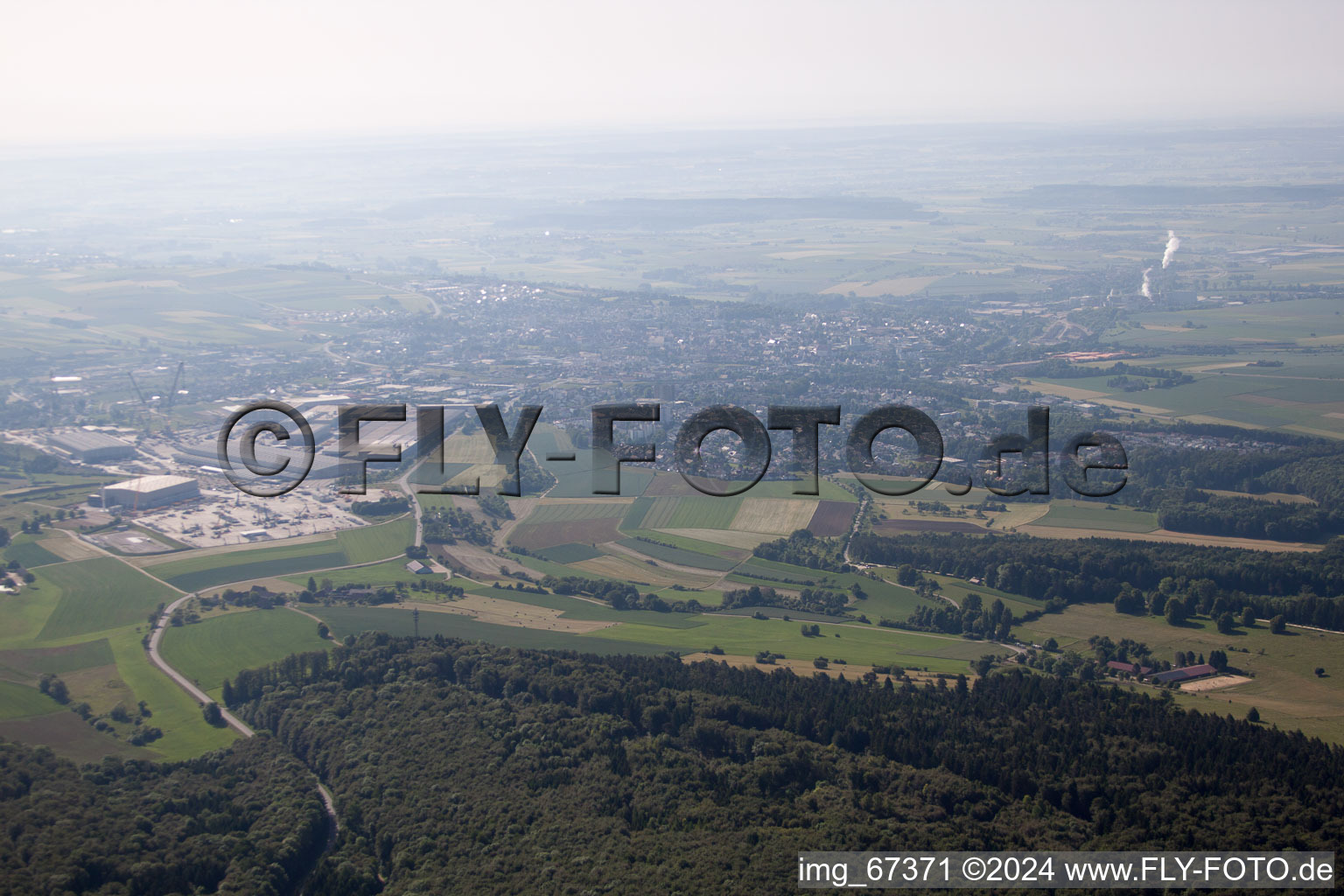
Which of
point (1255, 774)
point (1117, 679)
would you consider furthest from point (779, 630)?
point (1255, 774)

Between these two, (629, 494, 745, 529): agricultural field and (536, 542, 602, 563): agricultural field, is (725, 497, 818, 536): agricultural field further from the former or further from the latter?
(536, 542, 602, 563): agricultural field

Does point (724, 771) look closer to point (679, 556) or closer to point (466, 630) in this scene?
point (466, 630)

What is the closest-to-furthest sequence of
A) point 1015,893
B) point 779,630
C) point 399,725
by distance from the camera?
point 1015,893 → point 399,725 → point 779,630

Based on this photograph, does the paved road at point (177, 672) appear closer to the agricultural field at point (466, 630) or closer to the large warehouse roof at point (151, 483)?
the agricultural field at point (466, 630)

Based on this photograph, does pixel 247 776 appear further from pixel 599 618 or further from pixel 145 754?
pixel 599 618

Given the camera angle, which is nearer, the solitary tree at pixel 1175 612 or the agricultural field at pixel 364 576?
the solitary tree at pixel 1175 612

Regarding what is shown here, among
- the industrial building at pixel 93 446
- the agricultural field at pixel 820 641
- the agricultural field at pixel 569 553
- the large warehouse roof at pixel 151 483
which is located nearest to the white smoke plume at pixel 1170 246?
the agricultural field at pixel 569 553

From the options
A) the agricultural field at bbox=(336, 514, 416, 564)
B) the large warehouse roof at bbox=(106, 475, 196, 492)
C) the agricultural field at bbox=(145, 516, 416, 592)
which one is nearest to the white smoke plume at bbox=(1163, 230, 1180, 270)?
the agricultural field at bbox=(336, 514, 416, 564)

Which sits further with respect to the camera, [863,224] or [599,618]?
[863,224]
